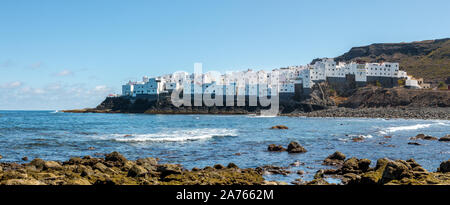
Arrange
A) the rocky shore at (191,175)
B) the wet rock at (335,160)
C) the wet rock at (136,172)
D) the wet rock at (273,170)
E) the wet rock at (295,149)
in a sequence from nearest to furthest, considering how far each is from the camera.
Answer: the rocky shore at (191,175) → the wet rock at (136,172) → the wet rock at (273,170) → the wet rock at (335,160) → the wet rock at (295,149)

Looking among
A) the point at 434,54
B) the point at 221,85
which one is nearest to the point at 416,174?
the point at 221,85

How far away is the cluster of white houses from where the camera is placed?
105 m

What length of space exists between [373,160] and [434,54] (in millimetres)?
151251

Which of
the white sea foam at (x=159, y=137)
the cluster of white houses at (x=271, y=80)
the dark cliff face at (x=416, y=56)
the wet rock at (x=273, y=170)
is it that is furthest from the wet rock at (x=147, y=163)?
the dark cliff face at (x=416, y=56)

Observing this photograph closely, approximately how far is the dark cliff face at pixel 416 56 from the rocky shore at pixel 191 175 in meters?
114

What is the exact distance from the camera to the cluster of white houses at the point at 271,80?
104875 millimetres

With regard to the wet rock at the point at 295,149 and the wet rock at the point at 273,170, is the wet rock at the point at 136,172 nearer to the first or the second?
the wet rock at the point at 273,170

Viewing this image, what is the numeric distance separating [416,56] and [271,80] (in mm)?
77946

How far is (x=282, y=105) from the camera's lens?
105750 millimetres

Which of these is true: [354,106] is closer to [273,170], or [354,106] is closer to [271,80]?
[271,80]

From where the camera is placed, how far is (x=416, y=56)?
15262cm

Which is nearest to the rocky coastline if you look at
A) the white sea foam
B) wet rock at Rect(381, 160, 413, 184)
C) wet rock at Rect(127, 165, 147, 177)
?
the white sea foam

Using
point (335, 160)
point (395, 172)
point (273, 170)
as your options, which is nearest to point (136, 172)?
point (273, 170)
